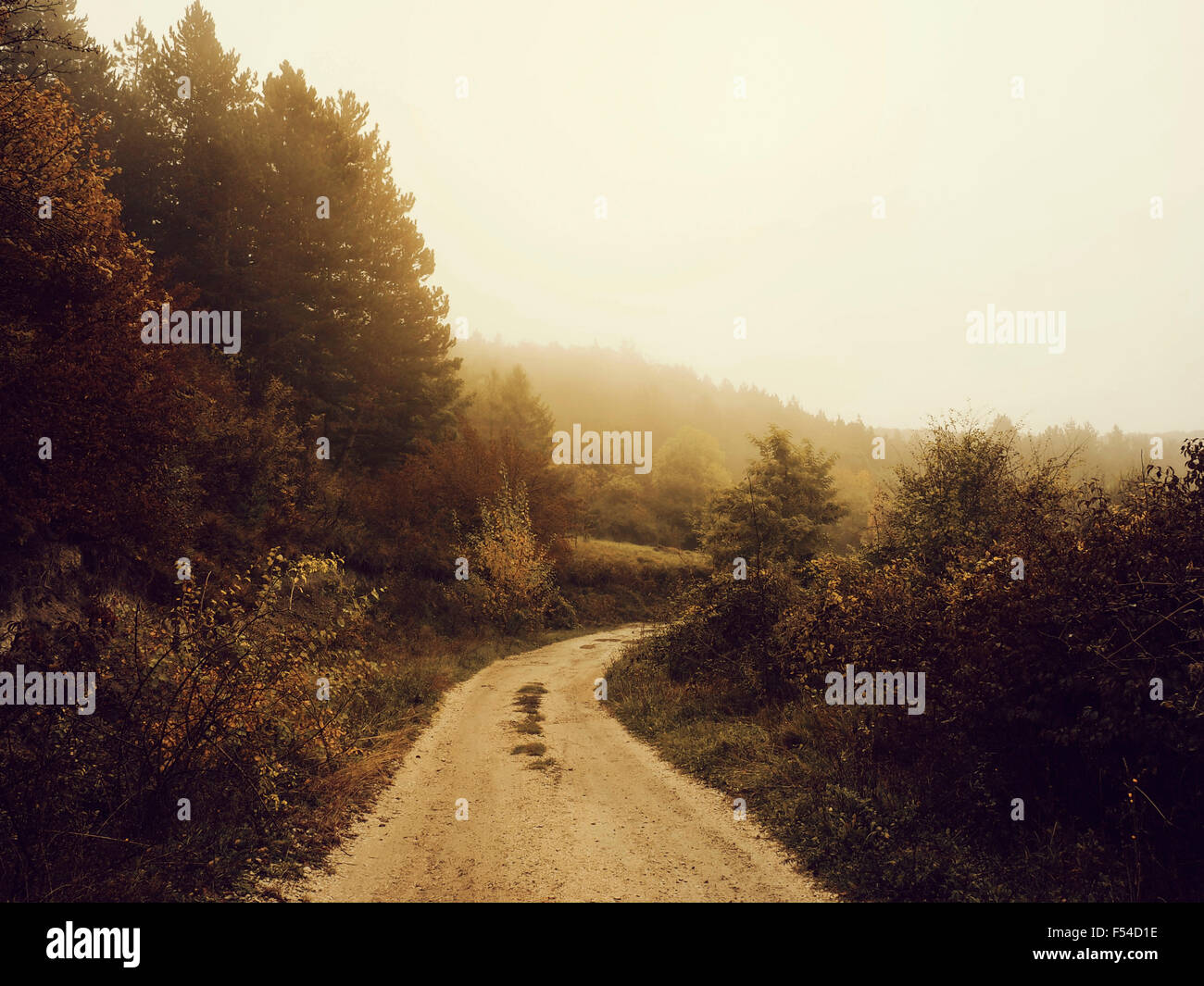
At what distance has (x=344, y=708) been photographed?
541 inches

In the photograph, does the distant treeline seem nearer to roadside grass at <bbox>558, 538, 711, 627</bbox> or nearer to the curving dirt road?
roadside grass at <bbox>558, 538, 711, 627</bbox>

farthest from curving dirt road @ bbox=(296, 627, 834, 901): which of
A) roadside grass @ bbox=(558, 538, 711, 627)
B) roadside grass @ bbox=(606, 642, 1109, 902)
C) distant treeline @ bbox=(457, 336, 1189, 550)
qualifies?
roadside grass @ bbox=(558, 538, 711, 627)

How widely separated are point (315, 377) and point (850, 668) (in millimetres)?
26539

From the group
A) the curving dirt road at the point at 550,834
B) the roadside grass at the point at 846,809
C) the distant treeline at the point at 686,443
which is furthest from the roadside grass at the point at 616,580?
the curving dirt road at the point at 550,834

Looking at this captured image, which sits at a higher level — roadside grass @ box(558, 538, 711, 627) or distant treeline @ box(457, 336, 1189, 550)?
distant treeline @ box(457, 336, 1189, 550)

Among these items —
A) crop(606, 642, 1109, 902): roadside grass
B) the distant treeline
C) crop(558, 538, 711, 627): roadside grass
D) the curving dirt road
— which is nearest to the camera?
crop(606, 642, 1109, 902): roadside grass

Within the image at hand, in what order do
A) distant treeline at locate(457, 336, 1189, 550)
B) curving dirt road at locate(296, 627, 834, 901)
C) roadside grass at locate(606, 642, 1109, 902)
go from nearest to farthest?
roadside grass at locate(606, 642, 1109, 902)
curving dirt road at locate(296, 627, 834, 901)
distant treeline at locate(457, 336, 1189, 550)

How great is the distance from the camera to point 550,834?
8914 millimetres

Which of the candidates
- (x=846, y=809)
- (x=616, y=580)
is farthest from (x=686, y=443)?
(x=846, y=809)

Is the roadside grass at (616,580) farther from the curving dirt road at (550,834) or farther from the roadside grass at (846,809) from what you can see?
the curving dirt road at (550,834)

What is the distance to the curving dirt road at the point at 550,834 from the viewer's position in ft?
23.9

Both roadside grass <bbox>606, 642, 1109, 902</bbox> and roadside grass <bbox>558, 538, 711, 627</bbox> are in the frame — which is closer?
roadside grass <bbox>606, 642, 1109, 902</bbox>

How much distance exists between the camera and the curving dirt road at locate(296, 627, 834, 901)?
287 inches
